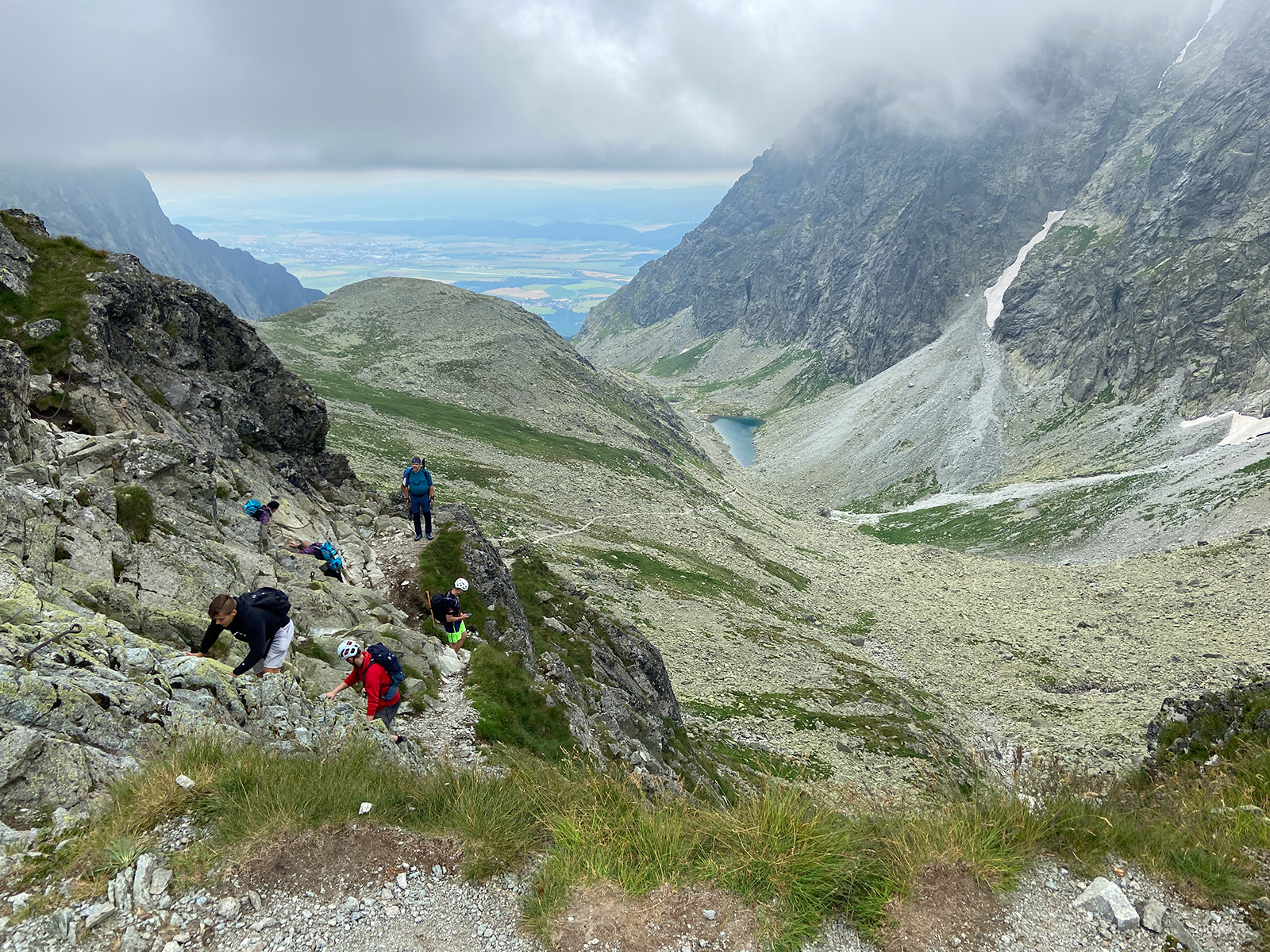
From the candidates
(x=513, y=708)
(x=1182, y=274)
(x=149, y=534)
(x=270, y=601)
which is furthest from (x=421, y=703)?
(x=1182, y=274)

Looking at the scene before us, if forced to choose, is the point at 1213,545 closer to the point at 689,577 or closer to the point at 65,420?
the point at 689,577

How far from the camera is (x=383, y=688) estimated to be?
45.7 feet

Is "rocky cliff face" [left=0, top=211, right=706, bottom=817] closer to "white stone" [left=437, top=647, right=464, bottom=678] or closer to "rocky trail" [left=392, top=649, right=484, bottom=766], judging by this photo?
"white stone" [left=437, top=647, right=464, bottom=678]

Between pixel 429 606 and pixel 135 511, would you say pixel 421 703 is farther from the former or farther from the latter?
pixel 135 511

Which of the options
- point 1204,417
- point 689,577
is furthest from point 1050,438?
point 689,577

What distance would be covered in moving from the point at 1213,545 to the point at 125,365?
104m

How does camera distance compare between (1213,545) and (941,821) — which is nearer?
(941,821)

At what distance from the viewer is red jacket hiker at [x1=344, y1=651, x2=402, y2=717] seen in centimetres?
1369

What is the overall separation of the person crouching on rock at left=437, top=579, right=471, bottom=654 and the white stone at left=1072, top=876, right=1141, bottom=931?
19.0m

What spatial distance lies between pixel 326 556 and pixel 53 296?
55.9ft

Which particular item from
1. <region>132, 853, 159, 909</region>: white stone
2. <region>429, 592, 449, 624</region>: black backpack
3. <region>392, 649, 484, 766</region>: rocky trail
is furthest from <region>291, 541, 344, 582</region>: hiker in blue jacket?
<region>132, 853, 159, 909</region>: white stone

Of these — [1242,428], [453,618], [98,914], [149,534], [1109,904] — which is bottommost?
[453,618]

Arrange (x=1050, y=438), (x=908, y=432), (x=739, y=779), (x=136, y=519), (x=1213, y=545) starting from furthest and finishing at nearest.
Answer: (x=908, y=432) < (x=1050, y=438) < (x=1213, y=545) < (x=739, y=779) < (x=136, y=519)

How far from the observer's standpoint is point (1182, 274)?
14262 cm
